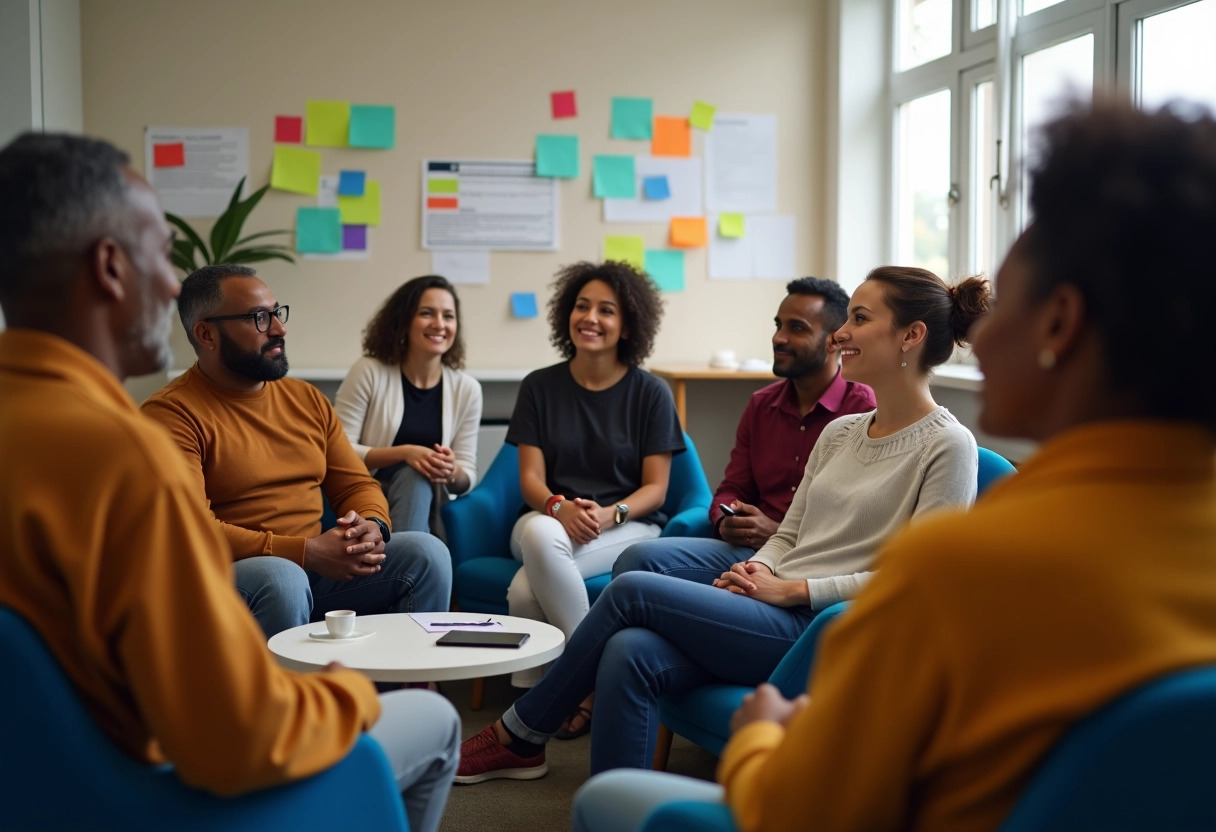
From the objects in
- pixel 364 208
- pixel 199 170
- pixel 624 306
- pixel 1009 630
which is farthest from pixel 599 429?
pixel 1009 630

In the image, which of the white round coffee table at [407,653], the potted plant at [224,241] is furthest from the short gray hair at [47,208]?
the potted plant at [224,241]

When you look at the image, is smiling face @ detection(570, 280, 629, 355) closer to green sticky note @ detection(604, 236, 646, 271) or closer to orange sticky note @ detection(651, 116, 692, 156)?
green sticky note @ detection(604, 236, 646, 271)

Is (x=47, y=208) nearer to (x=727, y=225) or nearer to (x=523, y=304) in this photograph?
(x=523, y=304)

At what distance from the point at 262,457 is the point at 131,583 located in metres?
1.68

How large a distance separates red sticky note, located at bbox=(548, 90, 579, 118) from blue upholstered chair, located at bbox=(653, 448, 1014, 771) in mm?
2588

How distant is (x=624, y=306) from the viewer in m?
3.38

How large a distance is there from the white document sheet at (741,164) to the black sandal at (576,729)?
2369 millimetres

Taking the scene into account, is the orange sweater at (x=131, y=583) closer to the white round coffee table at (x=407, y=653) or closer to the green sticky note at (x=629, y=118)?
the white round coffee table at (x=407, y=653)

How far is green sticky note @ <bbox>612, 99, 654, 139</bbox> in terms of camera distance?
14.6 feet

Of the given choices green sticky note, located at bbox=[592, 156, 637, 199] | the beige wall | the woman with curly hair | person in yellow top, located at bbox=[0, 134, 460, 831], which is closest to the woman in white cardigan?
the woman with curly hair

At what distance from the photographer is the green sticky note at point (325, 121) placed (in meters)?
4.31

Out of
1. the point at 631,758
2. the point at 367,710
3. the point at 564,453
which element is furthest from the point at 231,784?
the point at 564,453

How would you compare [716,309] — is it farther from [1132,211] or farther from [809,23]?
[1132,211]

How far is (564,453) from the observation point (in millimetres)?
3254
